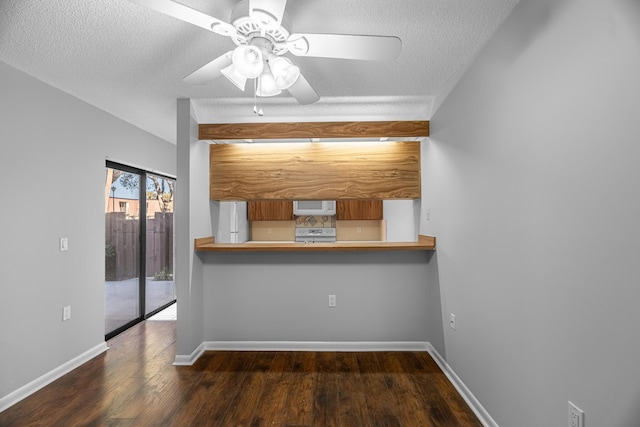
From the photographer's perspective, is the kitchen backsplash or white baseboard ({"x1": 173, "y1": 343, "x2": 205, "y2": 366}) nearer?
white baseboard ({"x1": 173, "y1": 343, "x2": 205, "y2": 366})

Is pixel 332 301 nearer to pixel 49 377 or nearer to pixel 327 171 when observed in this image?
pixel 327 171

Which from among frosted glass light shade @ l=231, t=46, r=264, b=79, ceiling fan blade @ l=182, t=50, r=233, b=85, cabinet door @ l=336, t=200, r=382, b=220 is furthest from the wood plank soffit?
cabinet door @ l=336, t=200, r=382, b=220

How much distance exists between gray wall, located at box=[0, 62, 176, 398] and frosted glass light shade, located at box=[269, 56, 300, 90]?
210 centimetres

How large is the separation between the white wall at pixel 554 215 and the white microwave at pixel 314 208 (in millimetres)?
3354

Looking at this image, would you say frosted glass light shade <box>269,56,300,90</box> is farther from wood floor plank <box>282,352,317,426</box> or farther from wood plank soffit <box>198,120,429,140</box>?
wood floor plank <box>282,352,317,426</box>

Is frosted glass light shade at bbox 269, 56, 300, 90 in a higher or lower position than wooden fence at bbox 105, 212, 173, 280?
higher

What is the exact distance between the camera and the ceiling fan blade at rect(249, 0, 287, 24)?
1.33 metres

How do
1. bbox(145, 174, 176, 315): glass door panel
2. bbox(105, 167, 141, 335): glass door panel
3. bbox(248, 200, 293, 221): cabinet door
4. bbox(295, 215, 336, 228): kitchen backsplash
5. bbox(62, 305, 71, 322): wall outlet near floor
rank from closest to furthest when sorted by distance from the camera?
bbox(62, 305, 71, 322): wall outlet near floor < bbox(105, 167, 141, 335): glass door panel < bbox(145, 174, 176, 315): glass door panel < bbox(248, 200, 293, 221): cabinet door < bbox(295, 215, 336, 228): kitchen backsplash

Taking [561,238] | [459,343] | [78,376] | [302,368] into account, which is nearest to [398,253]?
[459,343]

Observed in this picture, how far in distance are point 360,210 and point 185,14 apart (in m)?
4.60

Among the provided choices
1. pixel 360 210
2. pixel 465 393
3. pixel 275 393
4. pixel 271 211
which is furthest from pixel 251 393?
pixel 360 210

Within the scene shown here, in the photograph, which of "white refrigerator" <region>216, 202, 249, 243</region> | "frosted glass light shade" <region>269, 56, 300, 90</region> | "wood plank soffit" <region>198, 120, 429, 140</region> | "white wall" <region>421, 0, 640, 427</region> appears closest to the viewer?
"white wall" <region>421, 0, 640, 427</region>

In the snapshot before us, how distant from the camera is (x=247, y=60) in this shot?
5.03ft

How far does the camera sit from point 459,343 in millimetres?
2514
